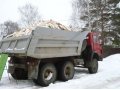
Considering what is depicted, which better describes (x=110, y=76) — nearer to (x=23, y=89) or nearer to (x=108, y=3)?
(x=23, y=89)

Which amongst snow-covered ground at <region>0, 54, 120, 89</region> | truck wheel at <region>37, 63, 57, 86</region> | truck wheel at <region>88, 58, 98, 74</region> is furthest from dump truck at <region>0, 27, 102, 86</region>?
truck wheel at <region>88, 58, 98, 74</region>

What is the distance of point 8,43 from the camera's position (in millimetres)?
12016

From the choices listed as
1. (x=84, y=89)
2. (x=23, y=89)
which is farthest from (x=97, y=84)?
(x=23, y=89)

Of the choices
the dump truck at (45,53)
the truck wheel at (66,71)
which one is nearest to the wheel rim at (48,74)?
the dump truck at (45,53)

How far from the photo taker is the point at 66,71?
41.1 feet

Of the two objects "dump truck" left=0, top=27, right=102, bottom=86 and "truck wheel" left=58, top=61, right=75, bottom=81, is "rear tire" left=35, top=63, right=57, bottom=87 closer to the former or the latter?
"dump truck" left=0, top=27, right=102, bottom=86

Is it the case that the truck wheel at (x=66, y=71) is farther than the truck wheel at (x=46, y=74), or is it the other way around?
the truck wheel at (x=66, y=71)

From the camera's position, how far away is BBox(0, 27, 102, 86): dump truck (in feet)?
35.4

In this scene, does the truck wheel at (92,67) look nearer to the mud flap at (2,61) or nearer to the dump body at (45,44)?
the dump body at (45,44)

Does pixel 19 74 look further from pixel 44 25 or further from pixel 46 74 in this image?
pixel 44 25

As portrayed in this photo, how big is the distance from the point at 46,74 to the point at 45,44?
114 cm

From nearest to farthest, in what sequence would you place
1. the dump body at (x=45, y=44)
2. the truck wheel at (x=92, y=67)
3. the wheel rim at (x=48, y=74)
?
the dump body at (x=45, y=44)
the wheel rim at (x=48, y=74)
the truck wheel at (x=92, y=67)

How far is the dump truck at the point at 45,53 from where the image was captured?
10.8 m

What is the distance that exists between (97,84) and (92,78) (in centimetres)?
139
